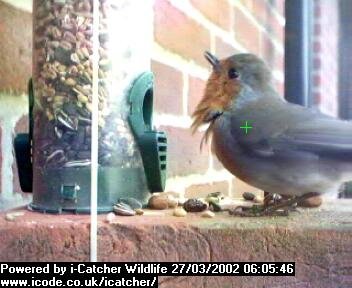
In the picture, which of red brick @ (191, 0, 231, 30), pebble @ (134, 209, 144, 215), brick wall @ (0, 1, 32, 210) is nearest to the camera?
pebble @ (134, 209, 144, 215)

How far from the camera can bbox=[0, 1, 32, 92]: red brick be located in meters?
0.89

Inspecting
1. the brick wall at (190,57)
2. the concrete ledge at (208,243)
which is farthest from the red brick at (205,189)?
the concrete ledge at (208,243)

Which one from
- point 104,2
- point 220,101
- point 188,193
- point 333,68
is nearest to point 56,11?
point 104,2

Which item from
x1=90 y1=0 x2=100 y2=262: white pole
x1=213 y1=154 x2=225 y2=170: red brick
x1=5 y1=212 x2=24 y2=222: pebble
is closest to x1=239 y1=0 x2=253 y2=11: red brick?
x1=213 y1=154 x2=225 y2=170: red brick

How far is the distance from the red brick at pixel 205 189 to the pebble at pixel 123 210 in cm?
27

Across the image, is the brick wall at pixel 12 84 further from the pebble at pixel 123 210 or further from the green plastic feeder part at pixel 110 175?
the pebble at pixel 123 210

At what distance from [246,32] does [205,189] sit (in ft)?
0.76

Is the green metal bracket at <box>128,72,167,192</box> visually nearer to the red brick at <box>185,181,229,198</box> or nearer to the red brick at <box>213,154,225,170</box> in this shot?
the red brick at <box>213,154,225,170</box>

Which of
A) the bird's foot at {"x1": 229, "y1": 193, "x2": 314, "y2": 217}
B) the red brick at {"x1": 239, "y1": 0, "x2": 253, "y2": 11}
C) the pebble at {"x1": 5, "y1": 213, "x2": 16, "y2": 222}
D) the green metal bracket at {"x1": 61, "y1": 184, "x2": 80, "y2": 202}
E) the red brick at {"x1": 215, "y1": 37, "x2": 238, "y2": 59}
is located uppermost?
the red brick at {"x1": 239, "y1": 0, "x2": 253, "y2": 11}

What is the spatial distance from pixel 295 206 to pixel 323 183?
0.07 metres

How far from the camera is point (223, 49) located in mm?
1112

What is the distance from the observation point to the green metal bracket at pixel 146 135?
838mm

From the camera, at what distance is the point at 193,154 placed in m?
1.11

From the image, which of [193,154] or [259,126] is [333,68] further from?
[193,154]
